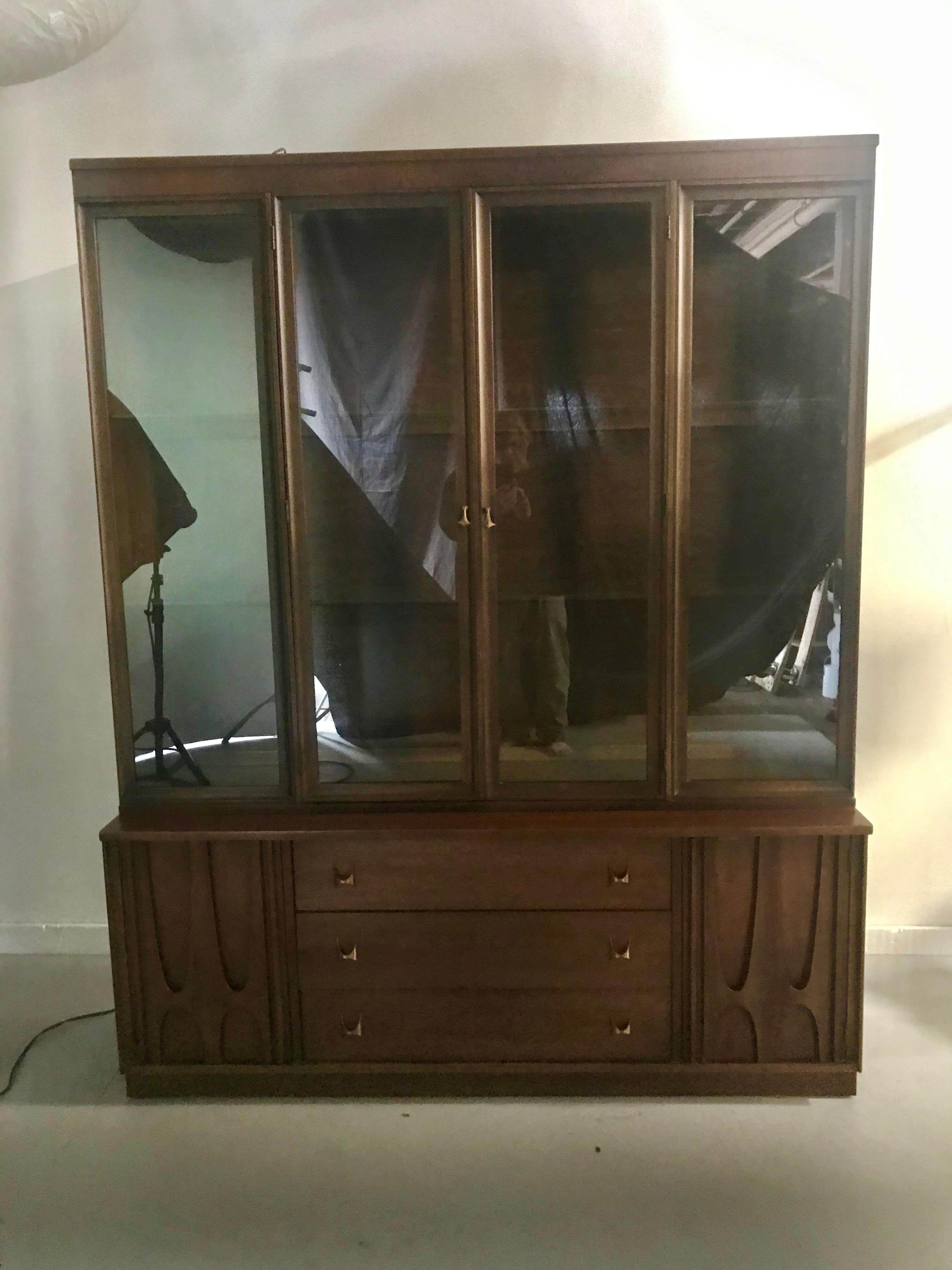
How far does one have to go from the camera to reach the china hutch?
1698mm

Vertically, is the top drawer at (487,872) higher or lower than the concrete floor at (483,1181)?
higher

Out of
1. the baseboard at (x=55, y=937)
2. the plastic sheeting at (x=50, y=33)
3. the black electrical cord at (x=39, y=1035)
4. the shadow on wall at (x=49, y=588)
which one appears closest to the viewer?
the plastic sheeting at (x=50, y=33)

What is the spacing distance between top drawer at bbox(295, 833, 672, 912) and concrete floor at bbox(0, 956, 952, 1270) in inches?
17.2

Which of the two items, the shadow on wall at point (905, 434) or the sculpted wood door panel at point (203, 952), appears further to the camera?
the shadow on wall at point (905, 434)

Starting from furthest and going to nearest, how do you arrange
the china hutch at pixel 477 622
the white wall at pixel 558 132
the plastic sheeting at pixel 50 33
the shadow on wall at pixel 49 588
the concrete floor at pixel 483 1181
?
the shadow on wall at pixel 49 588 < the white wall at pixel 558 132 < the china hutch at pixel 477 622 < the plastic sheeting at pixel 50 33 < the concrete floor at pixel 483 1181

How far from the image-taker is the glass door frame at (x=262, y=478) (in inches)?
66.9

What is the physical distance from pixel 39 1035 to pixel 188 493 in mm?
1370

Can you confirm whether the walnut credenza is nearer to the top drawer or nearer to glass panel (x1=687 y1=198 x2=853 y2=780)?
the top drawer

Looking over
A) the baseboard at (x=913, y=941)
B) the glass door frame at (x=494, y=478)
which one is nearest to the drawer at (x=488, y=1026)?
the glass door frame at (x=494, y=478)

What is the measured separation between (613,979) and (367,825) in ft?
2.00

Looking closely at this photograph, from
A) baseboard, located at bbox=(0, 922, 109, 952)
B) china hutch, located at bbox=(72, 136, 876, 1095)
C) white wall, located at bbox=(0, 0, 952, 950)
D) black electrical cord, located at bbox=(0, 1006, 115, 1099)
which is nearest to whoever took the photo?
china hutch, located at bbox=(72, 136, 876, 1095)

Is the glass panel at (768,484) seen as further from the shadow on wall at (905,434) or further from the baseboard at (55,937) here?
the baseboard at (55,937)

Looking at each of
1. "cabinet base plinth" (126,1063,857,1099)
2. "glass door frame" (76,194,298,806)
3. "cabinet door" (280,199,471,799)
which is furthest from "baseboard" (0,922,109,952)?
"cabinet door" (280,199,471,799)

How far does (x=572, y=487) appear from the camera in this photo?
177 cm
